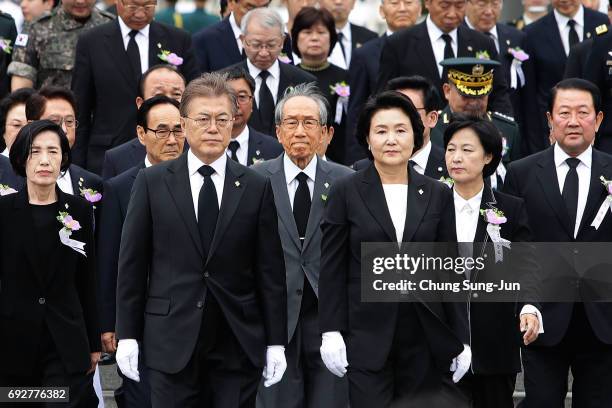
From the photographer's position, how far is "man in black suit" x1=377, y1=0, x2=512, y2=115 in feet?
37.4

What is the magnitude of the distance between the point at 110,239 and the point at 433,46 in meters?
3.68

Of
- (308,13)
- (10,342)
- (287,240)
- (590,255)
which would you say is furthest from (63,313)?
(308,13)

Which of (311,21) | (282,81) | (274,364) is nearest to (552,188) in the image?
(274,364)

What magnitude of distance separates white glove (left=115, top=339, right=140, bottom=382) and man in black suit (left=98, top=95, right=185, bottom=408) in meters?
1.25

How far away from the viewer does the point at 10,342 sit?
26.3ft

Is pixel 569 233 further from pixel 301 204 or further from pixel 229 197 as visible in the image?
pixel 229 197

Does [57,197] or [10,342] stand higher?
[57,197]

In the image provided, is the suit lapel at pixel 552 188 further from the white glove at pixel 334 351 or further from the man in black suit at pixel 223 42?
the man in black suit at pixel 223 42

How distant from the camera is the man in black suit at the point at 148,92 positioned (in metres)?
9.65

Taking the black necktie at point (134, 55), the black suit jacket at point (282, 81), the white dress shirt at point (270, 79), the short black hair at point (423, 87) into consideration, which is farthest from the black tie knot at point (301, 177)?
the black necktie at point (134, 55)

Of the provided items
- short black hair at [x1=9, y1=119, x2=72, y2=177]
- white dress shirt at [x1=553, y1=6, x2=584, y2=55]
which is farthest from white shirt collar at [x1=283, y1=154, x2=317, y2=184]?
white dress shirt at [x1=553, y1=6, x2=584, y2=55]

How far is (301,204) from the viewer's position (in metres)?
8.82

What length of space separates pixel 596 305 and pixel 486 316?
2.77 feet

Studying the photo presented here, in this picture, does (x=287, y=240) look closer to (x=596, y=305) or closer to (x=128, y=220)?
(x=128, y=220)
